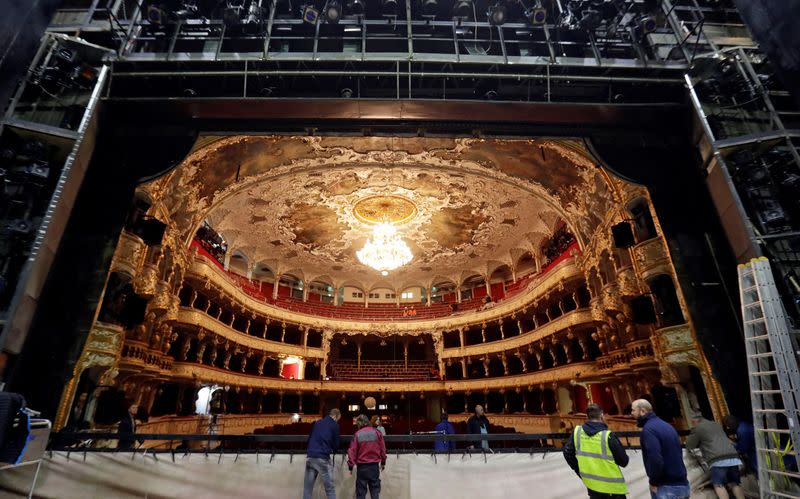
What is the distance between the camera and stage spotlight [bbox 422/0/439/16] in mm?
6138

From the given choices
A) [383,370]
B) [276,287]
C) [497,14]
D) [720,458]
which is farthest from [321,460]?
[383,370]

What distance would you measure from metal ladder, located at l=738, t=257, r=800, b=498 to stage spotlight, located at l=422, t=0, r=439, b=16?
18.4 ft

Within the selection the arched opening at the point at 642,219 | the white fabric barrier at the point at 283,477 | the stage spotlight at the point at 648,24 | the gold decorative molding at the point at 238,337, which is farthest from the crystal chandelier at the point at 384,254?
the white fabric barrier at the point at 283,477

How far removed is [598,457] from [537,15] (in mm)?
5975

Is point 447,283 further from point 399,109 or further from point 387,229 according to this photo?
point 399,109

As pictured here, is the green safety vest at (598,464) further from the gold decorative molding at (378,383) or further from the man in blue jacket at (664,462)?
the gold decorative molding at (378,383)

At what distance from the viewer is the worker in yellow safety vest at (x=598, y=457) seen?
295 centimetres

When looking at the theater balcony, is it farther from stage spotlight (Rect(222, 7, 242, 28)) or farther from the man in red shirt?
the man in red shirt

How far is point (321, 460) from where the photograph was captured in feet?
13.0

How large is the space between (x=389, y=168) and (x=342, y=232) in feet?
19.6

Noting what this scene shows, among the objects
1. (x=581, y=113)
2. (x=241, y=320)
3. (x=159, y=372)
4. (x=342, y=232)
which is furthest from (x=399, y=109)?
(x=241, y=320)

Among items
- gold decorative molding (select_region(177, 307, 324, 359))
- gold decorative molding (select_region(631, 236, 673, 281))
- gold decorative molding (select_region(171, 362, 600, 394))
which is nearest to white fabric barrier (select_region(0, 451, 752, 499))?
gold decorative molding (select_region(631, 236, 673, 281))

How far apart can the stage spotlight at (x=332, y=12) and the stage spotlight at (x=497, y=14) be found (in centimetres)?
234

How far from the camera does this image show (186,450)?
167 inches
